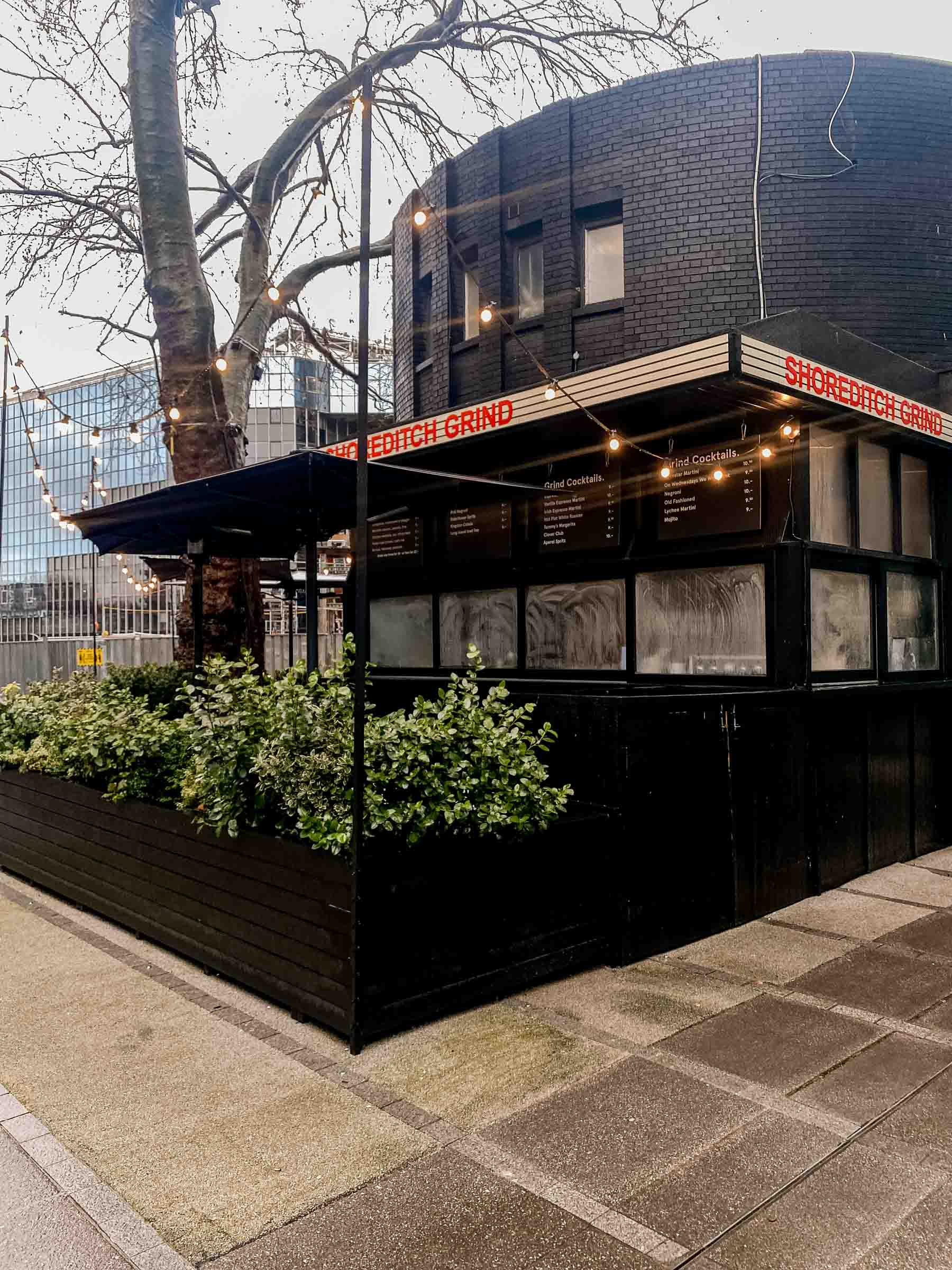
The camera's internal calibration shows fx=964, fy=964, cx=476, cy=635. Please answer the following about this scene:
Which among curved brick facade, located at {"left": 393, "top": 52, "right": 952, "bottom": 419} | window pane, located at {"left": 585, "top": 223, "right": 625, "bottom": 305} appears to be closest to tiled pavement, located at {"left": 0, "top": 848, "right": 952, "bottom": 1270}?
curved brick facade, located at {"left": 393, "top": 52, "right": 952, "bottom": 419}

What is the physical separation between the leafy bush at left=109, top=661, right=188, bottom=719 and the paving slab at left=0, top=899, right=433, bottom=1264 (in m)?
5.13

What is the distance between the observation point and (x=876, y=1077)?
4367mm

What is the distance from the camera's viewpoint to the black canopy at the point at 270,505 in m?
7.00

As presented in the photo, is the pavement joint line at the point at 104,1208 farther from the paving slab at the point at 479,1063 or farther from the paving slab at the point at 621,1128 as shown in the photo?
the paving slab at the point at 621,1128

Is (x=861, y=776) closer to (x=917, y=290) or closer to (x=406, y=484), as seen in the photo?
(x=406, y=484)

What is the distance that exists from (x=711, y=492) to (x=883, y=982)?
4.01 meters

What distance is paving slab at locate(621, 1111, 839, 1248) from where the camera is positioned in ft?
10.7

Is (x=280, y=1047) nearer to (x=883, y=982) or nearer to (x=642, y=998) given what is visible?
(x=642, y=998)

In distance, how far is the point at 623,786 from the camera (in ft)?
19.2

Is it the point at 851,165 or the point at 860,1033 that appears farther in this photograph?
the point at 851,165

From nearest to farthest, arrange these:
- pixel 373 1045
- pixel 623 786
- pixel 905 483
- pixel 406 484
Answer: pixel 373 1045, pixel 623 786, pixel 406 484, pixel 905 483

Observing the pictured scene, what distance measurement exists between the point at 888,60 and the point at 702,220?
2593mm

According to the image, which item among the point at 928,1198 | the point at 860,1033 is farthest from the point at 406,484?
the point at 928,1198

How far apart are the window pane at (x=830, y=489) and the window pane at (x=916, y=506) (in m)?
1.04
